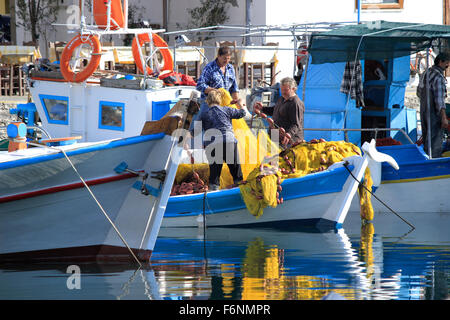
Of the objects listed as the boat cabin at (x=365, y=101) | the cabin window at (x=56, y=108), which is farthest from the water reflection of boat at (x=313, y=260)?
the cabin window at (x=56, y=108)

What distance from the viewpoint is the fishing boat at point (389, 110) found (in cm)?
1078

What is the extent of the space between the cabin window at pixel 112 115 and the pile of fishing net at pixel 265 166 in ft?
3.79

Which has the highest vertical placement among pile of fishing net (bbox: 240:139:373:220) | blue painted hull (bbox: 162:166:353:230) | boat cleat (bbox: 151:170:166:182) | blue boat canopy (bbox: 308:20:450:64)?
blue boat canopy (bbox: 308:20:450:64)

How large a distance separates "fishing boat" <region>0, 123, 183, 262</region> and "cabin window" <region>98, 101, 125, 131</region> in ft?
9.10

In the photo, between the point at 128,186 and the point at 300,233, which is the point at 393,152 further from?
the point at 128,186

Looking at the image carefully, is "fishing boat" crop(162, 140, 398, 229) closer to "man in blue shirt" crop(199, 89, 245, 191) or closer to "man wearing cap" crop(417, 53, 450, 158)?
"man in blue shirt" crop(199, 89, 245, 191)

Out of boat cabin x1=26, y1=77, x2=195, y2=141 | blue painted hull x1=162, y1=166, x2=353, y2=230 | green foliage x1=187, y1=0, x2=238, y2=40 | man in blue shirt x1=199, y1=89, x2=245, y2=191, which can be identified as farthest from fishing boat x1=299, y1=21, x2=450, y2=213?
green foliage x1=187, y1=0, x2=238, y2=40

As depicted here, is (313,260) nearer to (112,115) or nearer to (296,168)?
(296,168)

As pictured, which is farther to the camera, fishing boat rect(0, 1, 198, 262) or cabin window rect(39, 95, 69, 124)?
cabin window rect(39, 95, 69, 124)

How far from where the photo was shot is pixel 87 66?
11.1 metres

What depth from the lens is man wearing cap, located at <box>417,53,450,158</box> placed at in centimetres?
1094

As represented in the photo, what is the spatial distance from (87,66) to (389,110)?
483cm

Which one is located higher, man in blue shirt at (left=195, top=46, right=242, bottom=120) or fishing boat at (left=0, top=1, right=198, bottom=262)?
man in blue shirt at (left=195, top=46, right=242, bottom=120)
